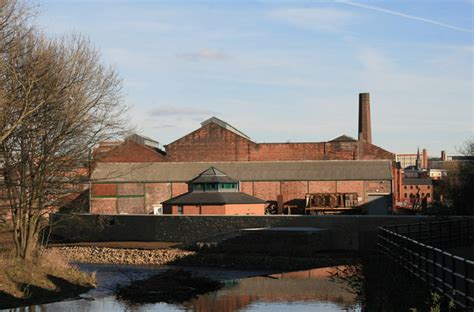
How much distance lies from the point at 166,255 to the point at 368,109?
5076cm

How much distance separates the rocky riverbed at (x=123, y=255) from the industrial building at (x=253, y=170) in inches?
696

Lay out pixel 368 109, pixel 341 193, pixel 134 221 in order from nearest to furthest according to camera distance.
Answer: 1. pixel 134 221
2. pixel 341 193
3. pixel 368 109

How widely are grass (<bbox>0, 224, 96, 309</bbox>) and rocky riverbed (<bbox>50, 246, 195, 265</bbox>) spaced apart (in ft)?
38.4

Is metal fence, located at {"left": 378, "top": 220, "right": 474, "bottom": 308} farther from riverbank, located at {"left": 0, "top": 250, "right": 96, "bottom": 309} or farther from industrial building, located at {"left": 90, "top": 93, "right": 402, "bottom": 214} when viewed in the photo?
industrial building, located at {"left": 90, "top": 93, "right": 402, "bottom": 214}

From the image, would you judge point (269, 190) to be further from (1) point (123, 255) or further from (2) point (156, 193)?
(1) point (123, 255)

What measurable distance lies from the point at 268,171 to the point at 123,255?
28429mm

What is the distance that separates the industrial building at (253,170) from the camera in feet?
212

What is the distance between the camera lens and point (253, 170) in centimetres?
6831

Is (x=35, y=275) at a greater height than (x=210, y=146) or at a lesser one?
lesser

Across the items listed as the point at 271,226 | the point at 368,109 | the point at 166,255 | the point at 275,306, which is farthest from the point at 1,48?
the point at 368,109

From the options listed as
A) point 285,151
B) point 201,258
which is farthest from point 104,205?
point 201,258

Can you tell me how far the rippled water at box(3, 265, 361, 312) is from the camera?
2209 cm

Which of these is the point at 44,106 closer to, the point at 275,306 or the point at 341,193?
the point at 275,306

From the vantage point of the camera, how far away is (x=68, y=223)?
1986 inches
